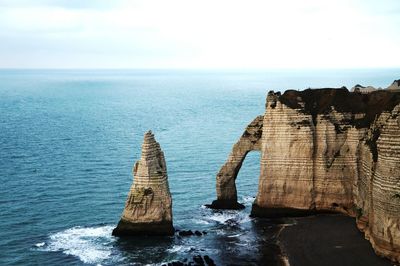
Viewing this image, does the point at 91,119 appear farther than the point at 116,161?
Yes

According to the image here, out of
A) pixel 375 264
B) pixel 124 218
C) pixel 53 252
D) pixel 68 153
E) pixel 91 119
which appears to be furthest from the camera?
pixel 91 119

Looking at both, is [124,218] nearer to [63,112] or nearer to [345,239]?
[345,239]

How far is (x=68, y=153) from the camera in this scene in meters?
81.6

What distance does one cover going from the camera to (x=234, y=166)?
181 feet

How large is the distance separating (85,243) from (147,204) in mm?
5912

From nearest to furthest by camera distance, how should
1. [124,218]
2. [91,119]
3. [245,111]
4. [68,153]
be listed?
[124,218] < [68,153] < [91,119] < [245,111]

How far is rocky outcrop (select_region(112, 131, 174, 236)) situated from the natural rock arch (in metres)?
9.06

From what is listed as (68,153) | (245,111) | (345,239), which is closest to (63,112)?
(245,111)

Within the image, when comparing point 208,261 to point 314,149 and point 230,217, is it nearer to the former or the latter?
point 230,217

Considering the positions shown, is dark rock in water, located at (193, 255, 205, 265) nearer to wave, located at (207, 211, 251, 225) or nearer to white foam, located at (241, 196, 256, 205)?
wave, located at (207, 211, 251, 225)

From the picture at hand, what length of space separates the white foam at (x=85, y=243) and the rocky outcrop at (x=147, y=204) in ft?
5.42

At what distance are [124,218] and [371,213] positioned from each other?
20.0m

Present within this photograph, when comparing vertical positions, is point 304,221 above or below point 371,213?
below

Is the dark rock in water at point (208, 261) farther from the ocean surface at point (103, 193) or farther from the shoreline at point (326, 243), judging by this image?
the shoreline at point (326, 243)
